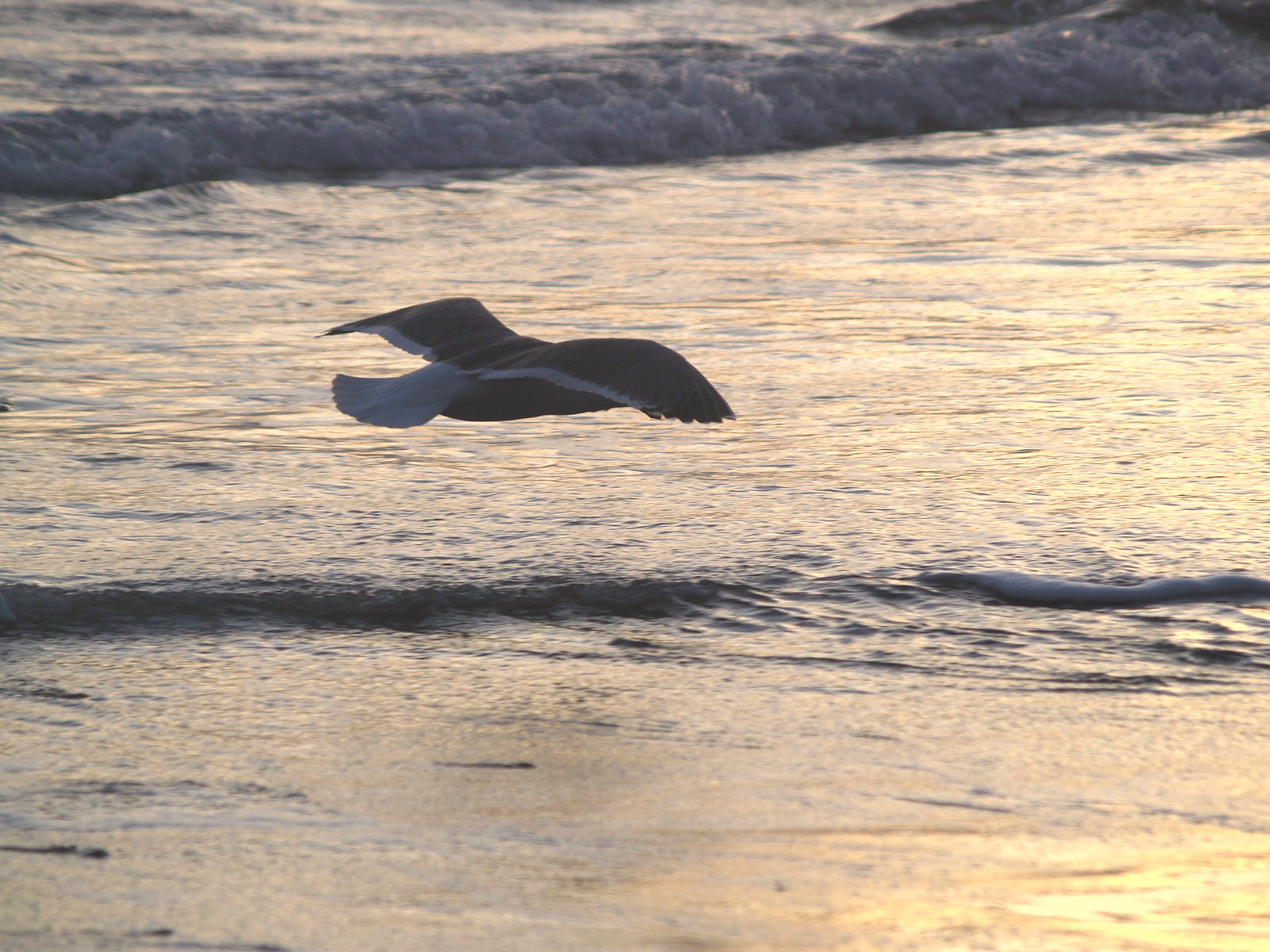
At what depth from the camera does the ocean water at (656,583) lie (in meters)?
2.33

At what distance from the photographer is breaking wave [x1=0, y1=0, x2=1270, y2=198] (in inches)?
382

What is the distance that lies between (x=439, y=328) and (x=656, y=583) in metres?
1.34

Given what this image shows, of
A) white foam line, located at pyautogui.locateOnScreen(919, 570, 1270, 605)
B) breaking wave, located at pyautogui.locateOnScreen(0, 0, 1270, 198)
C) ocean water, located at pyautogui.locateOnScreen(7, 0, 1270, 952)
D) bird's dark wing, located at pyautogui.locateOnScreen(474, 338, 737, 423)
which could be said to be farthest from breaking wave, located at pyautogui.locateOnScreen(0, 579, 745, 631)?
breaking wave, located at pyautogui.locateOnScreen(0, 0, 1270, 198)

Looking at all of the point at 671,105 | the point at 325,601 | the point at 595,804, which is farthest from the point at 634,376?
the point at 671,105

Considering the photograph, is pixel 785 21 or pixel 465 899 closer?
pixel 465 899

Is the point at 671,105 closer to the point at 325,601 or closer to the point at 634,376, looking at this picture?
the point at 634,376

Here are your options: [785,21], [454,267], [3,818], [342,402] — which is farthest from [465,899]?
[785,21]

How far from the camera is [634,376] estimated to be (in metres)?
3.69

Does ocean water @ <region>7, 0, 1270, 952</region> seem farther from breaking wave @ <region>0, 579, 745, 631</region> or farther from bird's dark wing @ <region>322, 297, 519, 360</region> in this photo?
bird's dark wing @ <region>322, 297, 519, 360</region>

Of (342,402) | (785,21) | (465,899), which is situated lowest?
(465,899)

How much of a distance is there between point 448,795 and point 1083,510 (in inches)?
75.6

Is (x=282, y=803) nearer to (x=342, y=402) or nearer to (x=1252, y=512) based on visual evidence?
(x=342, y=402)

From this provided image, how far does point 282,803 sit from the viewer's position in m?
2.57

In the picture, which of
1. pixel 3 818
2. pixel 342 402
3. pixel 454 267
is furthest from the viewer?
pixel 454 267
